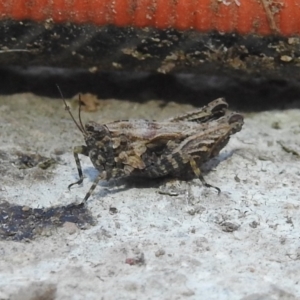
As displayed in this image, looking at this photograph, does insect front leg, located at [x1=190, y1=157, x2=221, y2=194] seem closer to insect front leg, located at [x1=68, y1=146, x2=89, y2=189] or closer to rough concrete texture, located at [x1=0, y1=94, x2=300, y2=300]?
rough concrete texture, located at [x1=0, y1=94, x2=300, y2=300]

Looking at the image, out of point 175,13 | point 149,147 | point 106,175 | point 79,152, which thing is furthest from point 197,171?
point 175,13

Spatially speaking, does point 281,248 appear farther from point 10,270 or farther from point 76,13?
point 76,13

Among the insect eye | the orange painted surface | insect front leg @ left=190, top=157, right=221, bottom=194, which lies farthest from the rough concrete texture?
the orange painted surface

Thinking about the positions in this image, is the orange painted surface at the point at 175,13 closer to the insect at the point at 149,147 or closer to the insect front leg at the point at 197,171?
the insect at the point at 149,147

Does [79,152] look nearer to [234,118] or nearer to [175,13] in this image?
[234,118]

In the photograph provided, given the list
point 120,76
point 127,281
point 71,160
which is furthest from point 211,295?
point 120,76

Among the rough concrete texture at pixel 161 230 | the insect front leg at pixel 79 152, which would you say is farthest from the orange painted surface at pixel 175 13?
the insect front leg at pixel 79 152
